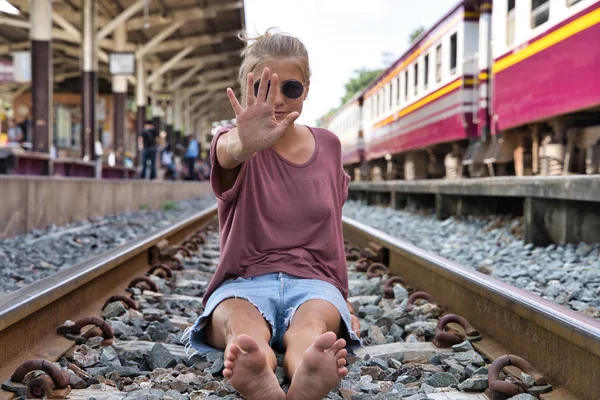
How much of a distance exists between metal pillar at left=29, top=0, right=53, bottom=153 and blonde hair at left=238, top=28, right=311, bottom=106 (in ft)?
37.4

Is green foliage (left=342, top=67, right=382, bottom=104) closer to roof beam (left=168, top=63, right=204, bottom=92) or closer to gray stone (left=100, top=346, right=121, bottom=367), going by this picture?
roof beam (left=168, top=63, right=204, bottom=92)

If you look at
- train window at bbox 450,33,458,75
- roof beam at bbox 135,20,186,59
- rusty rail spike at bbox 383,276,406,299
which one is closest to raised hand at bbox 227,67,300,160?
rusty rail spike at bbox 383,276,406,299

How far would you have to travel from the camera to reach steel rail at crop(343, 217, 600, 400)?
186 centimetres

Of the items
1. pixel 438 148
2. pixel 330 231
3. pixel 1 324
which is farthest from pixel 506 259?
pixel 438 148

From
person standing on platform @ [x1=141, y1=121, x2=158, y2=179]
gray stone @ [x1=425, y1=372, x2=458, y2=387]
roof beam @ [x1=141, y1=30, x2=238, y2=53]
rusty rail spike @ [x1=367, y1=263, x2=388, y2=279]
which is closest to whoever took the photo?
gray stone @ [x1=425, y1=372, x2=458, y2=387]

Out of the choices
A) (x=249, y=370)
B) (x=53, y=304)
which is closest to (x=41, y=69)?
(x=53, y=304)

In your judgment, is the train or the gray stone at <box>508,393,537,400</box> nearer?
the gray stone at <box>508,393,537,400</box>

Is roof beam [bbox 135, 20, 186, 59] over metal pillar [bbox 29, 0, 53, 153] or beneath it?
over

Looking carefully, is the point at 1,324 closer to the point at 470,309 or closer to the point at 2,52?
the point at 470,309

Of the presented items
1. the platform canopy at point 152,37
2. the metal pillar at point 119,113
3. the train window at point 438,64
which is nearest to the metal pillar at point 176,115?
the platform canopy at point 152,37

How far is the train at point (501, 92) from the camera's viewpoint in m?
6.30

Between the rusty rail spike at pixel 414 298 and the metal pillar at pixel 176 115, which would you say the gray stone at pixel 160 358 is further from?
the metal pillar at pixel 176 115

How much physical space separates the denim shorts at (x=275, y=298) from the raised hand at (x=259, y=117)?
505 millimetres

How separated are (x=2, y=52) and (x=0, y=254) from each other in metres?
17.8
